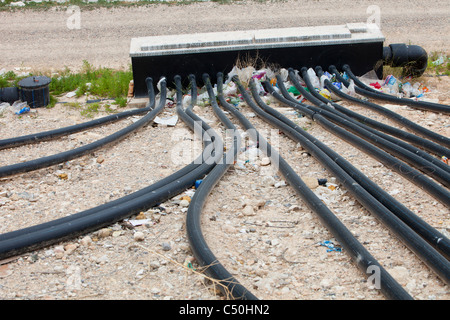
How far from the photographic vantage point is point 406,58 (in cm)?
812

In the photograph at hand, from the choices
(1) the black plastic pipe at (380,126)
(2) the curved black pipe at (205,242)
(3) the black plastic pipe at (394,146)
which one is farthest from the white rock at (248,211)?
(1) the black plastic pipe at (380,126)

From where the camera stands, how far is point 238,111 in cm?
677

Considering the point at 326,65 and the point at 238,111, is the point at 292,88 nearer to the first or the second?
the point at 326,65

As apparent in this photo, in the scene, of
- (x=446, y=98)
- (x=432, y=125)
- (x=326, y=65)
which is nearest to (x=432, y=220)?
(x=432, y=125)

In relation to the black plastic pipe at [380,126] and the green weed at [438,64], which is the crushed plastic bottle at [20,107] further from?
the green weed at [438,64]

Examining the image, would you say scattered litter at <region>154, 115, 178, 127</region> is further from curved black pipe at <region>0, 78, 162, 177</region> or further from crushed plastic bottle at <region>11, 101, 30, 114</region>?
crushed plastic bottle at <region>11, 101, 30, 114</region>

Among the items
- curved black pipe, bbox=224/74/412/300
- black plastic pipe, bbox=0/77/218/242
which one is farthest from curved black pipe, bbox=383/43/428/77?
black plastic pipe, bbox=0/77/218/242

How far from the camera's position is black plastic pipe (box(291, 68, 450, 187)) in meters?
4.88

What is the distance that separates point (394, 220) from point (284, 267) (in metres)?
0.92

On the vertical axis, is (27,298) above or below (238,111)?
below

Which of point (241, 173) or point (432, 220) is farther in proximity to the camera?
point (241, 173)

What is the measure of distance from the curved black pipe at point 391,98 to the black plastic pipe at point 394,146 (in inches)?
30.3

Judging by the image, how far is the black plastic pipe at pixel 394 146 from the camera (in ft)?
16.0
